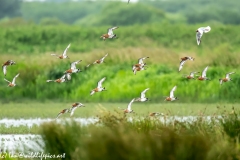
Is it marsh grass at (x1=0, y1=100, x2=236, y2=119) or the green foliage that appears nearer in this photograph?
marsh grass at (x1=0, y1=100, x2=236, y2=119)

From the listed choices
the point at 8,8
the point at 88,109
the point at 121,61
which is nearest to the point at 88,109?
the point at 88,109

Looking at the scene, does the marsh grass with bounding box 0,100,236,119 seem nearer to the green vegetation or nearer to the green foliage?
the green vegetation

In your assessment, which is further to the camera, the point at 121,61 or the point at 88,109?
the point at 121,61

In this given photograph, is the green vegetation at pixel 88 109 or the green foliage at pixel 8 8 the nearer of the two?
the green vegetation at pixel 88 109

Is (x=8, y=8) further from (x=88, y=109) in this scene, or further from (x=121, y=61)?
(x=88, y=109)

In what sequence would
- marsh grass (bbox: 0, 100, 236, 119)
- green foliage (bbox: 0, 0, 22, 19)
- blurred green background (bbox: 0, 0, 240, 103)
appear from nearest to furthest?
1. marsh grass (bbox: 0, 100, 236, 119)
2. blurred green background (bbox: 0, 0, 240, 103)
3. green foliage (bbox: 0, 0, 22, 19)

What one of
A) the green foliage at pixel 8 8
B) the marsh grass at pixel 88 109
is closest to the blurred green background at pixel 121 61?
the marsh grass at pixel 88 109

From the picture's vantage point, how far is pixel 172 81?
24.0 m

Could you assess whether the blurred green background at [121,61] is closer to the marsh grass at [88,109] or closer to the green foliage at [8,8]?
the marsh grass at [88,109]

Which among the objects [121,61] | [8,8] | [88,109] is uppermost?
[121,61]

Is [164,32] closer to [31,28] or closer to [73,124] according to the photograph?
[31,28]

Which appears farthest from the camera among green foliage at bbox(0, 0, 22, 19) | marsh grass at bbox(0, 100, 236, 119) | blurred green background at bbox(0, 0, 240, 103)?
green foliage at bbox(0, 0, 22, 19)

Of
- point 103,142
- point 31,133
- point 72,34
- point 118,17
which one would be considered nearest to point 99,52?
point 72,34

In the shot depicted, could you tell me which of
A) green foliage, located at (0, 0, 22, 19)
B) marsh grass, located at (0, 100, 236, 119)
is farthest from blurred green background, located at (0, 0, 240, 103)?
green foliage, located at (0, 0, 22, 19)
